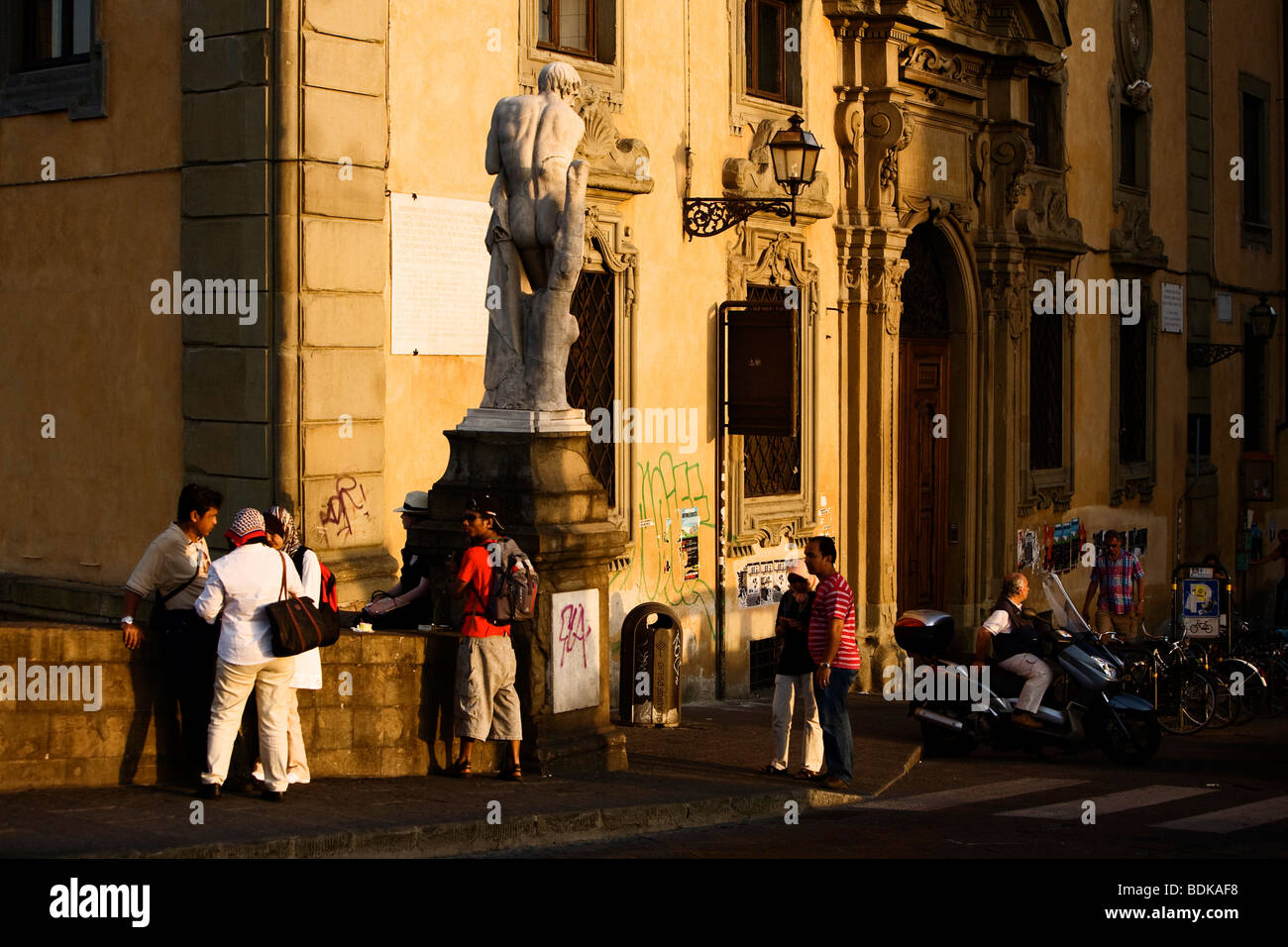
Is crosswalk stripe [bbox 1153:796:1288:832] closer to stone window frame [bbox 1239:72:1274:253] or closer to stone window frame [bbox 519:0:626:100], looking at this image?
stone window frame [bbox 519:0:626:100]

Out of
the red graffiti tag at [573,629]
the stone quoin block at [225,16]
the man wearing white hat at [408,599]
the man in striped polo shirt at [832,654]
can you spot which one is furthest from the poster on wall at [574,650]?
the stone quoin block at [225,16]

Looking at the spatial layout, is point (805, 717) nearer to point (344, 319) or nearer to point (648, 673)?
point (648, 673)

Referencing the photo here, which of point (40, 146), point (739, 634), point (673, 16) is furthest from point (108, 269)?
point (739, 634)

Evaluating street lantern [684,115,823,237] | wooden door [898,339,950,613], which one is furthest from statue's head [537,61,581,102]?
wooden door [898,339,950,613]

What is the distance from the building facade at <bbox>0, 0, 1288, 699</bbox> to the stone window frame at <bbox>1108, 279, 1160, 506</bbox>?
0.07 metres

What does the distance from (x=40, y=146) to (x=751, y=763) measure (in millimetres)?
7641

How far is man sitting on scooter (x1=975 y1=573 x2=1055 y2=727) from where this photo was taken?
583 inches

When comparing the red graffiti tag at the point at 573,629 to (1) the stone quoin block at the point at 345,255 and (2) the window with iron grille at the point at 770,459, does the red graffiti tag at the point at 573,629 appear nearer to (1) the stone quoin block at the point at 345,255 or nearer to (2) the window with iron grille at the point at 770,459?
(1) the stone quoin block at the point at 345,255

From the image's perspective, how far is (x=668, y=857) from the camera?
9.98 meters

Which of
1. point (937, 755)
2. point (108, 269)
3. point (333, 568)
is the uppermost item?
point (108, 269)

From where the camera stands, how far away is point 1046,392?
23719 mm

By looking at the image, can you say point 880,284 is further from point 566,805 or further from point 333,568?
point 566,805

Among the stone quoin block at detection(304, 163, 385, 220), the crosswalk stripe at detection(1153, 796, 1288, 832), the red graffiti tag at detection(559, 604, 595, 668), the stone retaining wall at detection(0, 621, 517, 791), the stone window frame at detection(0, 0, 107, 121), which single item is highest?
the stone window frame at detection(0, 0, 107, 121)

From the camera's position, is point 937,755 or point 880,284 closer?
point 937,755
